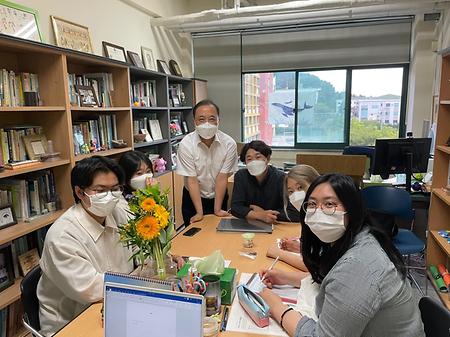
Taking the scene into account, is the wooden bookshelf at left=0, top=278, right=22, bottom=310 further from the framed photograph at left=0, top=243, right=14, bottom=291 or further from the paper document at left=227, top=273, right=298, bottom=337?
the paper document at left=227, top=273, right=298, bottom=337

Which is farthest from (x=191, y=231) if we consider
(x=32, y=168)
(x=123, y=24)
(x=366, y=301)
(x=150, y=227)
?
(x=123, y=24)

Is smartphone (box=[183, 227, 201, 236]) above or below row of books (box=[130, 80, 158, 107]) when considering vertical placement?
below

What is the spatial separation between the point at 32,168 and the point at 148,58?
103 inches

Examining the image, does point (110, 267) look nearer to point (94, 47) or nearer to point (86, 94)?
point (86, 94)

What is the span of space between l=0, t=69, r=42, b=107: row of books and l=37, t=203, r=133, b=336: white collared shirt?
45.8 inches

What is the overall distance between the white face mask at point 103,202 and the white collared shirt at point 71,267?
0.04 m

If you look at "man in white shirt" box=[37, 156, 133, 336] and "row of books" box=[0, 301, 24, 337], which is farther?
"row of books" box=[0, 301, 24, 337]

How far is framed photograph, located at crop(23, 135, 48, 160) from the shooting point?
7.67 ft

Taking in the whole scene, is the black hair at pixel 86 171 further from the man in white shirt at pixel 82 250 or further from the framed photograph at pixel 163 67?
the framed photograph at pixel 163 67

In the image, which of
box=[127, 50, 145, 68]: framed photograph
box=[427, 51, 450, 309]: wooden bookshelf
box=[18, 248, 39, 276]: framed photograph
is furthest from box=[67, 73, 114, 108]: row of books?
box=[427, 51, 450, 309]: wooden bookshelf

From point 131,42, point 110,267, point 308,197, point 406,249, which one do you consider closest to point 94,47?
point 131,42

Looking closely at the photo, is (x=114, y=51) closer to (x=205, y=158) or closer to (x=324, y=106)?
(x=205, y=158)

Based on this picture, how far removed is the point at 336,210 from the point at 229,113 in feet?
15.2

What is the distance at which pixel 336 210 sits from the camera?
4.09 feet
